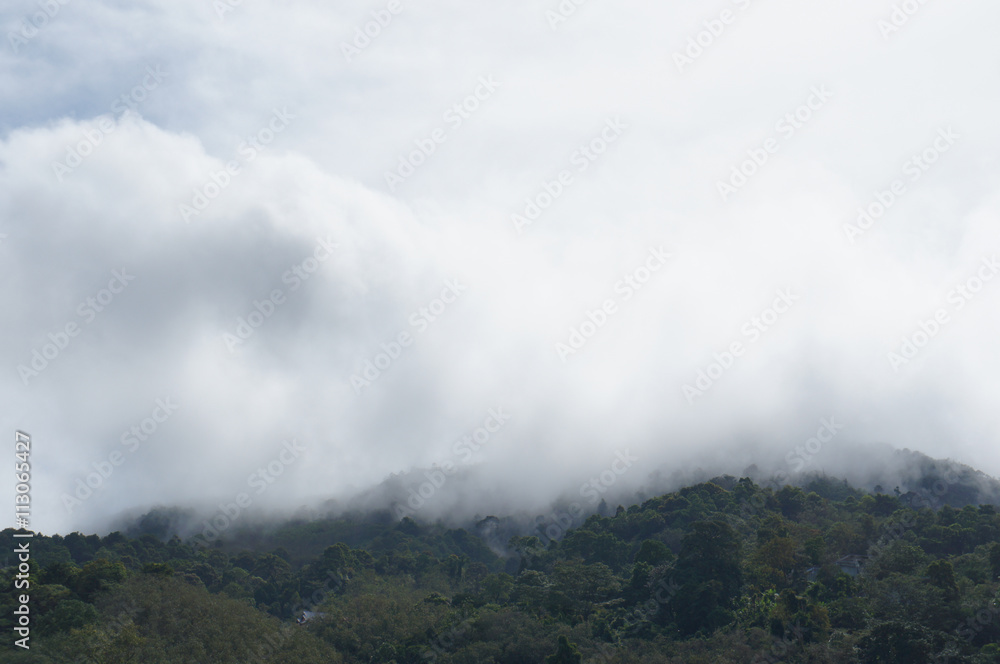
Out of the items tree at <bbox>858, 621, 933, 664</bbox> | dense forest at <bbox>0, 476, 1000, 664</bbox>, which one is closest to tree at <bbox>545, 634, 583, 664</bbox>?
dense forest at <bbox>0, 476, 1000, 664</bbox>

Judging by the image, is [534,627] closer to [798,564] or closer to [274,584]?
[798,564]

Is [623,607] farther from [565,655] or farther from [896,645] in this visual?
[896,645]

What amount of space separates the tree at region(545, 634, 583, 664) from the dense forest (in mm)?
157

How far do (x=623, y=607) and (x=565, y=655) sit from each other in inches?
680

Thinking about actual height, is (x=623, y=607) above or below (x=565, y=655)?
above

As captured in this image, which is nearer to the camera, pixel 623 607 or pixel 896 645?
pixel 896 645

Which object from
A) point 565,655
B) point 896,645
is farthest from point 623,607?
point 896,645

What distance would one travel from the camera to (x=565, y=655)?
57.6 metres

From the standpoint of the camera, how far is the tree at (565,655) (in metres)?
57.3

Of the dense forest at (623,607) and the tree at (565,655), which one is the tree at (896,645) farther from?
the tree at (565,655)

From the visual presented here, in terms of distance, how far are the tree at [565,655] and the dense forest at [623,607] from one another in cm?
16

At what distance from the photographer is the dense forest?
52.6m

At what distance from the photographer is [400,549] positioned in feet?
487

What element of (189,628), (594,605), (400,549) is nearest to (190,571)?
(400,549)
